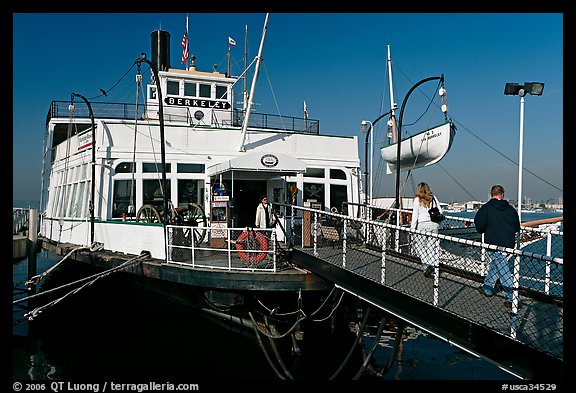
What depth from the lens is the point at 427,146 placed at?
1672 centimetres

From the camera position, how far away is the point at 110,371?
979 cm


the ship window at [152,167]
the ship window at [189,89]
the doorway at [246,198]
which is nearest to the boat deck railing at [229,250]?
the doorway at [246,198]

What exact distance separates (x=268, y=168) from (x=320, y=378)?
4.85 m

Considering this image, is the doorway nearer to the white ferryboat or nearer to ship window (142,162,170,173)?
the white ferryboat

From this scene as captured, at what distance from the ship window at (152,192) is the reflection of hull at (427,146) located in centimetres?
919

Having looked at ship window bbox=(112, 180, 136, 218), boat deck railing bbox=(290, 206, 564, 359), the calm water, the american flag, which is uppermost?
the american flag

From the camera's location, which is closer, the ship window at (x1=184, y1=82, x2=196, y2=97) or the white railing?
the ship window at (x1=184, y1=82, x2=196, y2=97)

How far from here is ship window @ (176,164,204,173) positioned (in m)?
13.0

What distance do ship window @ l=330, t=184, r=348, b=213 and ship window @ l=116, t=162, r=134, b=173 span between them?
5.94 m

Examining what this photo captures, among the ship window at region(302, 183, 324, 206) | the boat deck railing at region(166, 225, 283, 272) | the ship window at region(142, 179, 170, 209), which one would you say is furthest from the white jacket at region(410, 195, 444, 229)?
the ship window at region(142, 179, 170, 209)

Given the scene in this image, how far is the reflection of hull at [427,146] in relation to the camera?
53.0 ft

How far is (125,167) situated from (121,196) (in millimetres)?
801

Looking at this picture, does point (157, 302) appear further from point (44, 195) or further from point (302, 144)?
point (44, 195)
